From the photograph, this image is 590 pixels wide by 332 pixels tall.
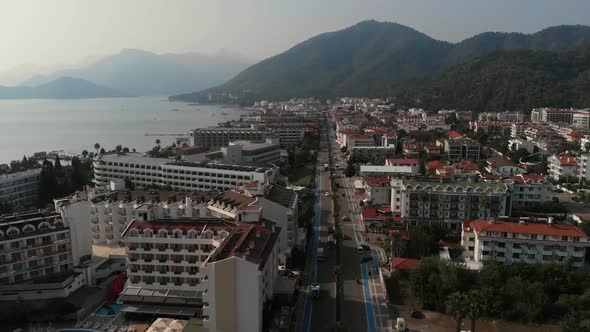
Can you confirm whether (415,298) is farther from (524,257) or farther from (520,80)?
(520,80)

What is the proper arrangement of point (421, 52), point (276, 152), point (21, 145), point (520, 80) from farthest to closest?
1. point (421, 52)
2. point (520, 80)
3. point (21, 145)
4. point (276, 152)

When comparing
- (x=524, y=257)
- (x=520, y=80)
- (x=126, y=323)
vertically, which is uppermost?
(x=520, y=80)

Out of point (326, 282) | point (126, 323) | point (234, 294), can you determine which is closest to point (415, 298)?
point (326, 282)

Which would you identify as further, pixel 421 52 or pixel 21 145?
pixel 421 52

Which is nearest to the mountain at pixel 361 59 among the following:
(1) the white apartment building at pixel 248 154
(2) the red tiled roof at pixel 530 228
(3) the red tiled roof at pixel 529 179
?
(1) the white apartment building at pixel 248 154

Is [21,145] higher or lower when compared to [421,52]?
lower

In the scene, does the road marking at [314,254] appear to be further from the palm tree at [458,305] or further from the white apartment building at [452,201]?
the white apartment building at [452,201]
